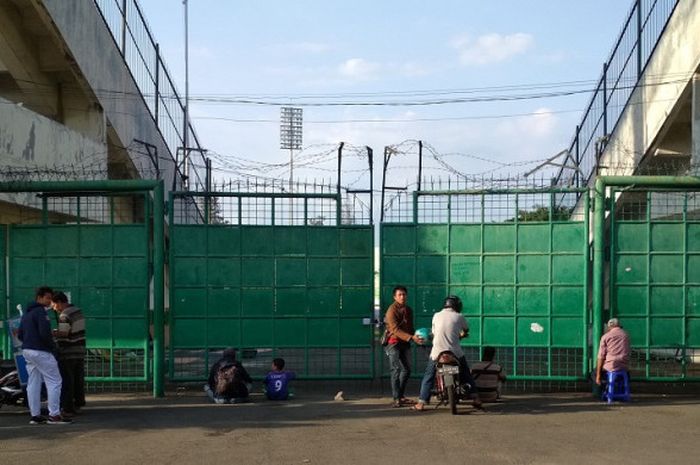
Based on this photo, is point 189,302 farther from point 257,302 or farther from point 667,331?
point 667,331

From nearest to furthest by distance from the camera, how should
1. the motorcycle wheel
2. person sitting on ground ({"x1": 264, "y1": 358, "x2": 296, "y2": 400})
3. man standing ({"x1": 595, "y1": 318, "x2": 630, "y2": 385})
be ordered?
the motorcycle wheel → man standing ({"x1": 595, "y1": 318, "x2": 630, "y2": 385}) → person sitting on ground ({"x1": 264, "y1": 358, "x2": 296, "y2": 400})

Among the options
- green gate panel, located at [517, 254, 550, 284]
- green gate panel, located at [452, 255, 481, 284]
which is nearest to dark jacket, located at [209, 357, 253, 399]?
green gate panel, located at [452, 255, 481, 284]

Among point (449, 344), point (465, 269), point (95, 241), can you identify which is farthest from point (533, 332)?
point (95, 241)

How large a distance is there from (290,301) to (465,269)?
2707 millimetres

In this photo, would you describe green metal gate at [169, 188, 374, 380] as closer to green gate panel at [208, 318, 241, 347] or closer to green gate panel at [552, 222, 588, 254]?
green gate panel at [208, 318, 241, 347]

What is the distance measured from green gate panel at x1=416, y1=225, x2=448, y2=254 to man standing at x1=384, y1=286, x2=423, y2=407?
3.44ft

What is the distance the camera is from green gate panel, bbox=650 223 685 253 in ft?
37.3

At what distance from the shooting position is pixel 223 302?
11.7 m

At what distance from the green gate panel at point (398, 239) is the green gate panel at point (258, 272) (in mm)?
1754

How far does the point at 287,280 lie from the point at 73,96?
11.8 metres

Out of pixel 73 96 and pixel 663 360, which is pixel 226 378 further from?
pixel 73 96

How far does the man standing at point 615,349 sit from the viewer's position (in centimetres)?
1067

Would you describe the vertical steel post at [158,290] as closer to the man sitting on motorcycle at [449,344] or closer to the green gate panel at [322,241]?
the green gate panel at [322,241]

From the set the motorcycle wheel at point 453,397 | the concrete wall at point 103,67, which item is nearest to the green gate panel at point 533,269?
the motorcycle wheel at point 453,397
